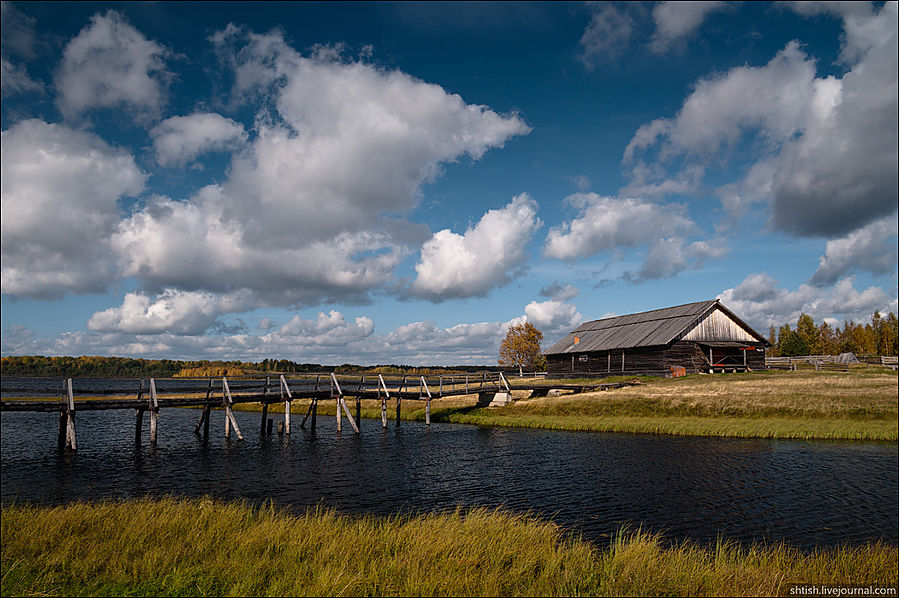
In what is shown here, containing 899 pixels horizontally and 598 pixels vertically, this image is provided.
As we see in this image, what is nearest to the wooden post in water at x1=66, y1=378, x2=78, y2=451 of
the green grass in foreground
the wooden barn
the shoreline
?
the shoreline

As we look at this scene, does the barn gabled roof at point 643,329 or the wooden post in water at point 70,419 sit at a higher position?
the barn gabled roof at point 643,329

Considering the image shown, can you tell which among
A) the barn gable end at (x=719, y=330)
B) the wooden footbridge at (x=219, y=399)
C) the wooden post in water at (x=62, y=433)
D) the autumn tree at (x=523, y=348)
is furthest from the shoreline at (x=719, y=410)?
the autumn tree at (x=523, y=348)

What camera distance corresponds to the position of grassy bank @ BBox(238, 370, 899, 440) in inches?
1201

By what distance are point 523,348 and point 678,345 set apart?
44569mm

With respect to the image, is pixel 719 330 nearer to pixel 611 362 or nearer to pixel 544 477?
pixel 611 362

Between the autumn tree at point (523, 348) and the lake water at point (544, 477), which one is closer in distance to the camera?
the lake water at point (544, 477)

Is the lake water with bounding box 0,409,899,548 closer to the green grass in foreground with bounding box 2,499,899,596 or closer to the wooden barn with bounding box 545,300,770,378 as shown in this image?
the green grass in foreground with bounding box 2,499,899,596

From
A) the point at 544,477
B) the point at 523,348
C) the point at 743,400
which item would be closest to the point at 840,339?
the point at 523,348

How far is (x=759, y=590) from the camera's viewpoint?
822 centimetres

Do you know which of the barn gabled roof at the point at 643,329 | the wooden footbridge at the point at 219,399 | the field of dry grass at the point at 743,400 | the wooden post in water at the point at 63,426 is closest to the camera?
the wooden footbridge at the point at 219,399

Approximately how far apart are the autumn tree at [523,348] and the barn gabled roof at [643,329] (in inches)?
894

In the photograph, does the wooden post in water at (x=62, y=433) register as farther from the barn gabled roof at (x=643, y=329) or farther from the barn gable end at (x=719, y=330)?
the barn gable end at (x=719, y=330)

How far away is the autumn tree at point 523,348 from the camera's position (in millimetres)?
98375

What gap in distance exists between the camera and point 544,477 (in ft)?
74.0
